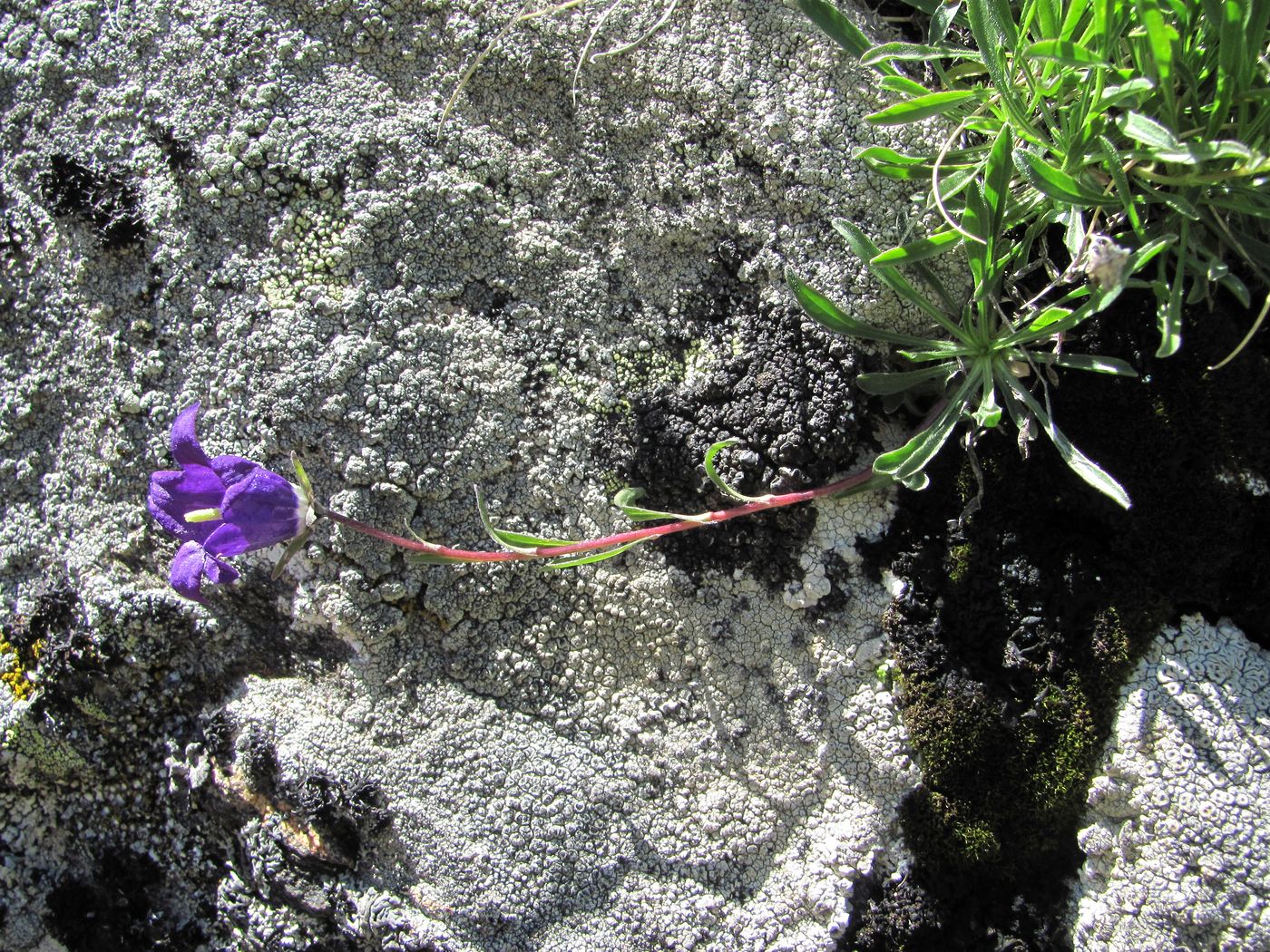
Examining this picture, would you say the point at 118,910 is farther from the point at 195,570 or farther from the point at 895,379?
the point at 895,379

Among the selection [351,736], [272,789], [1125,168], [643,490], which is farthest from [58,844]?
[1125,168]

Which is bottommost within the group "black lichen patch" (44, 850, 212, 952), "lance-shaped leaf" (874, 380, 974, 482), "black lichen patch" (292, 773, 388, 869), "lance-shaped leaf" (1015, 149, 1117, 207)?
"black lichen patch" (44, 850, 212, 952)

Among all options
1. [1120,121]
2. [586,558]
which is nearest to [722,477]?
[586,558]

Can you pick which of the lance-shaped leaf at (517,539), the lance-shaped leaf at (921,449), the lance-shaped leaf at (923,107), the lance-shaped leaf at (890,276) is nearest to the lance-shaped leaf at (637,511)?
the lance-shaped leaf at (517,539)

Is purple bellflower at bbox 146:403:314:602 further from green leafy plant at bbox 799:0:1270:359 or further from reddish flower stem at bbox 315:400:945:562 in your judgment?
green leafy plant at bbox 799:0:1270:359

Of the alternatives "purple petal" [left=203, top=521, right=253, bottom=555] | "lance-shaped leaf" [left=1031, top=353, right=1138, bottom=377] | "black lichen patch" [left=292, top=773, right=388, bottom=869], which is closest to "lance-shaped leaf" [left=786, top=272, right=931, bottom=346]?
"lance-shaped leaf" [left=1031, top=353, right=1138, bottom=377]
